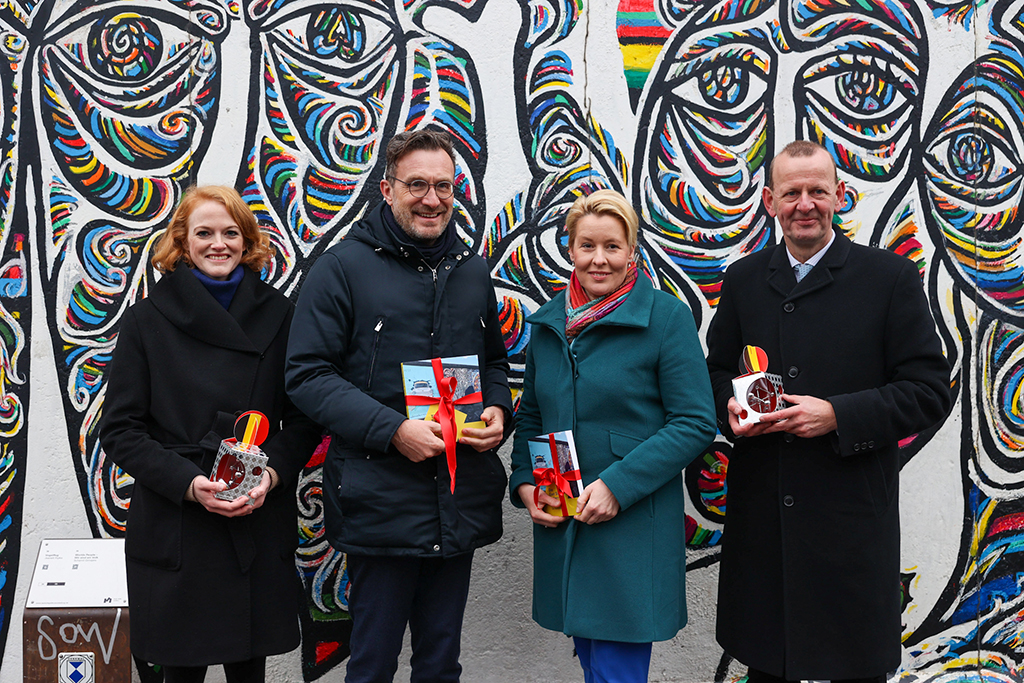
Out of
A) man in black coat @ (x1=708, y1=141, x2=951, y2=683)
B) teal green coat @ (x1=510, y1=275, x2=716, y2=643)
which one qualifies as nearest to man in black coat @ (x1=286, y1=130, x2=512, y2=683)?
teal green coat @ (x1=510, y1=275, x2=716, y2=643)

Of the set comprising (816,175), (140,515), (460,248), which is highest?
(816,175)

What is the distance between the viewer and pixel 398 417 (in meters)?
2.67

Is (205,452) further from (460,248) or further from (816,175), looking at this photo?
(816,175)

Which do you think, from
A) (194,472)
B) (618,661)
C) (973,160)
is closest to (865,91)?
(973,160)

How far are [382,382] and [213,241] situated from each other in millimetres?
802

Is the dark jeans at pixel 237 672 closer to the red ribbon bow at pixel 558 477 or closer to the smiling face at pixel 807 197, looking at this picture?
the red ribbon bow at pixel 558 477

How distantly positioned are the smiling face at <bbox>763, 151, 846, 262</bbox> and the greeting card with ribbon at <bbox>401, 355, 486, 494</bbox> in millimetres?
1201

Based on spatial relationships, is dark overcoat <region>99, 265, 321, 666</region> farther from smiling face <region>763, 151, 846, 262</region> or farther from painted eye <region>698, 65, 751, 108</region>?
painted eye <region>698, 65, 751, 108</region>

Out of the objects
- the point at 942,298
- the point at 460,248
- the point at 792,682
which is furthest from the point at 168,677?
the point at 942,298

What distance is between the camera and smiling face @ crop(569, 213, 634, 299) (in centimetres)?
279

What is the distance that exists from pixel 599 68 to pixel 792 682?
266 cm

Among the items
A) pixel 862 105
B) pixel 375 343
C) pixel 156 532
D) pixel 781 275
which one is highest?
pixel 862 105

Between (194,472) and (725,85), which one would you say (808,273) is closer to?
(725,85)

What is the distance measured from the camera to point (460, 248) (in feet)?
9.80
